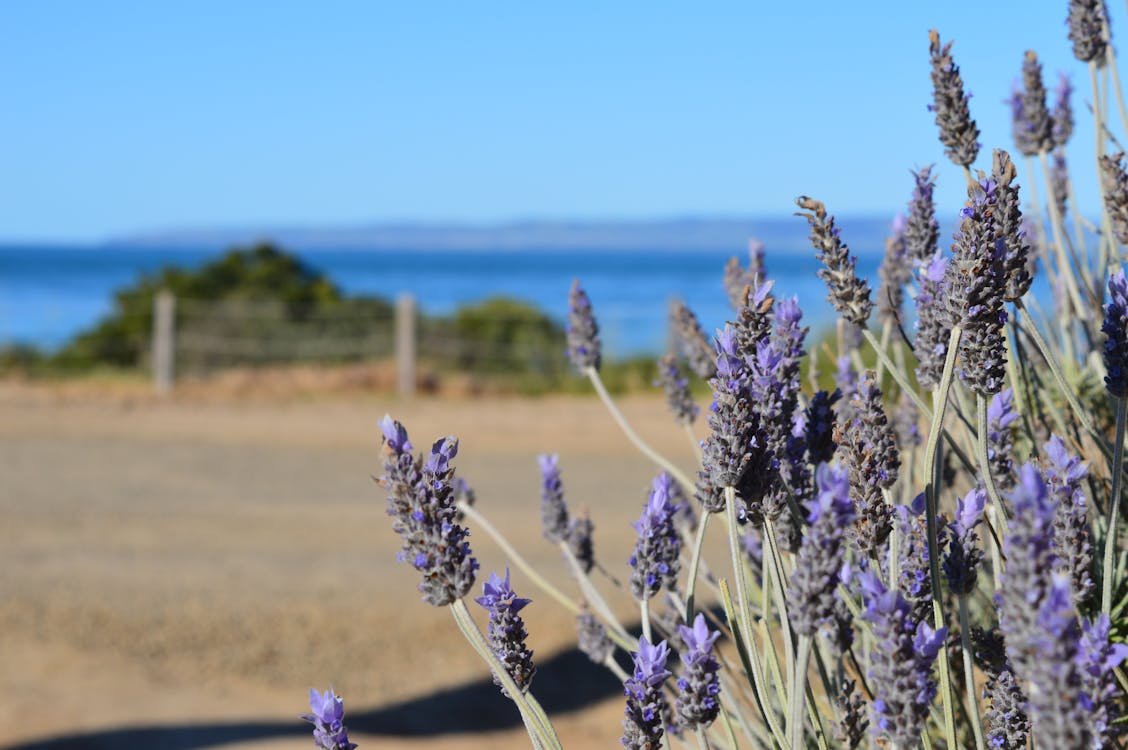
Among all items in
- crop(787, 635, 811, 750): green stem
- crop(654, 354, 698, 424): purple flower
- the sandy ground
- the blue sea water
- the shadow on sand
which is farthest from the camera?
the blue sea water

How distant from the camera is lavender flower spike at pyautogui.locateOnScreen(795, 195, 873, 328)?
1440 mm

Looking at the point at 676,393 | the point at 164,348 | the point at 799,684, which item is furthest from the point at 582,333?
the point at 164,348

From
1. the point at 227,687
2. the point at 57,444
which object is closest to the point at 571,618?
the point at 227,687

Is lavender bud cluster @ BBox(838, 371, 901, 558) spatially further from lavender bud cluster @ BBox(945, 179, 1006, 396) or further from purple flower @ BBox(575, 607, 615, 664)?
purple flower @ BBox(575, 607, 615, 664)

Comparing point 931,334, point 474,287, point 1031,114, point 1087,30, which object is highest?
point 1087,30

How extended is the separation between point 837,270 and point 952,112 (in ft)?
1.45

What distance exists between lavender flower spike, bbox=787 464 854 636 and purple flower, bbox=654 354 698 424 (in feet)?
3.95

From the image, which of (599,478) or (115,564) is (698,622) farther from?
(599,478)

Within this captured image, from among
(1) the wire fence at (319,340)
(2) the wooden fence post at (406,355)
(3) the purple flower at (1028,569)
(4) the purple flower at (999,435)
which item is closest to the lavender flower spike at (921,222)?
(4) the purple flower at (999,435)

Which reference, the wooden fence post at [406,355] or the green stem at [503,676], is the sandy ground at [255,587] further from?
the green stem at [503,676]

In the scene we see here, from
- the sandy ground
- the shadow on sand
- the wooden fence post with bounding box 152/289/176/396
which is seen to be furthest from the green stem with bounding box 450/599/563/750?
the wooden fence post with bounding box 152/289/176/396

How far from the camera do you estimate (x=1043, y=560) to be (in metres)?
0.84

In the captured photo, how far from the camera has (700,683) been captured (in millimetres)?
1230

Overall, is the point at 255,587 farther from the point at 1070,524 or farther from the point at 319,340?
the point at 319,340
